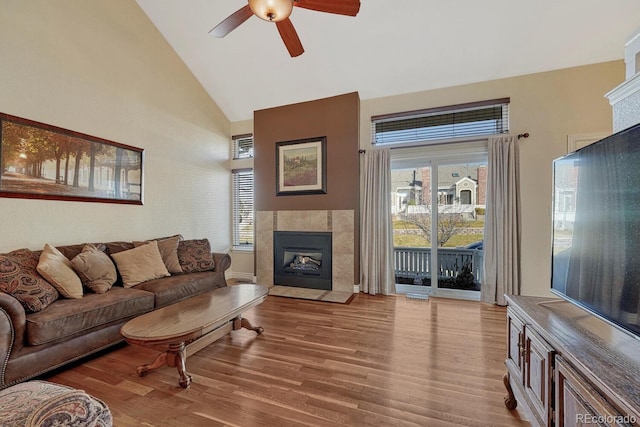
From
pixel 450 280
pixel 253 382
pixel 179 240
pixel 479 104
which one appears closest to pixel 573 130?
pixel 479 104

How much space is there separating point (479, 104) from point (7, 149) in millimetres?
5407

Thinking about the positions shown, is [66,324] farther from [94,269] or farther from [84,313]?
[94,269]

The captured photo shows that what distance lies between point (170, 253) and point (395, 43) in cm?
411

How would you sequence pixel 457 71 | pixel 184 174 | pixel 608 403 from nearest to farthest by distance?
pixel 608 403 < pixel 457 71 < pixel 184 174

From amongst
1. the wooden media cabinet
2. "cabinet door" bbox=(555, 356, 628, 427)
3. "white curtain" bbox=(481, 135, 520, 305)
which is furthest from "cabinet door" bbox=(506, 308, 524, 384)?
"white curtain" bbox=(481, 135, 520, 305)

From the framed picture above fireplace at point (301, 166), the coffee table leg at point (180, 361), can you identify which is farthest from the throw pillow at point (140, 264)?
the framed picture above fireplace at point (301, 166)

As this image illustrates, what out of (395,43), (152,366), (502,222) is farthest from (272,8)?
(502,222)

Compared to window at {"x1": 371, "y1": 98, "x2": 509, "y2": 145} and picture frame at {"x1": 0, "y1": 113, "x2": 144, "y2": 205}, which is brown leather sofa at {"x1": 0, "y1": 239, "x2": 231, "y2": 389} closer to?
picture frame at {"x1": 0, "y1": 113, "x2": 144, "y2": 205}

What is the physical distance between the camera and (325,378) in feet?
6.46

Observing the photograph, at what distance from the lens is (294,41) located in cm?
252

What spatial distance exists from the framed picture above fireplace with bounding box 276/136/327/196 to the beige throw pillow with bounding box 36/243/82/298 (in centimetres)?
294

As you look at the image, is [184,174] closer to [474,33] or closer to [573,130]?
[474,33]

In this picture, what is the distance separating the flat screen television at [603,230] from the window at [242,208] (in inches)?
185

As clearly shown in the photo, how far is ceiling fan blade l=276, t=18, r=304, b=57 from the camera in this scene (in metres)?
2.31
